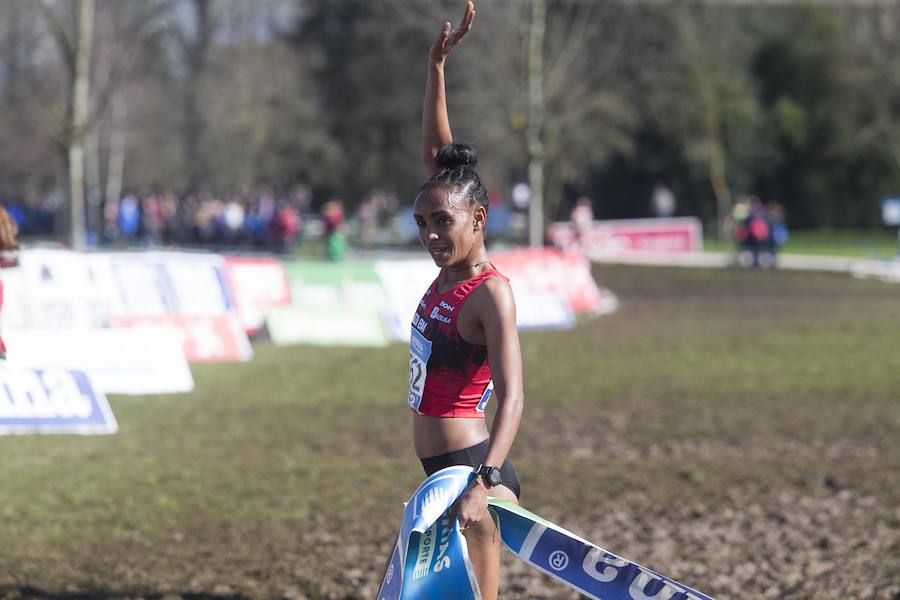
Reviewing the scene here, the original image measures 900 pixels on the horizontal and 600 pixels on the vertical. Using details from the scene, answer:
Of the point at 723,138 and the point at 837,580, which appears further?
the point at 723,138

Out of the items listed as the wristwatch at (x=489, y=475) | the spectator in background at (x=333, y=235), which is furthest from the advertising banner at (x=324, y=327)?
the wristwatch at (x=489, y=475)

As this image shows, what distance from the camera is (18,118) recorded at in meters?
60.9

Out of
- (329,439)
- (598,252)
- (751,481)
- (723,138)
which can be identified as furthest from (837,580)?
(723,138)

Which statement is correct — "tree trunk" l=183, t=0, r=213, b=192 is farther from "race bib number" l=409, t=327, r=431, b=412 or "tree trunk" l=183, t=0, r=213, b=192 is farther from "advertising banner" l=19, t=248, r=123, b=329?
"race bib number" l=409, t=327, r=431, b=412

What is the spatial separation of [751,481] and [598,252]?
36033 millimetres

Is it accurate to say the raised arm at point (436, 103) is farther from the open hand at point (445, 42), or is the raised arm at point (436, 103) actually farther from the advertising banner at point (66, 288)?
the advertising banner at point (66, 288)

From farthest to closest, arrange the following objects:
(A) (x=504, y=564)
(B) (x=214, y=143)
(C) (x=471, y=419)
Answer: (B) (x=214, y=143)
(A) (x=504, y=564)
(C) (x=471, y=419)

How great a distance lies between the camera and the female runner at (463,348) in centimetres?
445

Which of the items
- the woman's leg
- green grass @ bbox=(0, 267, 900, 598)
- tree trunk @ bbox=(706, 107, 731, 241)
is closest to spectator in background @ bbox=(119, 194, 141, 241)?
tree trunk @ bbox=(706, 107, 731, 241)

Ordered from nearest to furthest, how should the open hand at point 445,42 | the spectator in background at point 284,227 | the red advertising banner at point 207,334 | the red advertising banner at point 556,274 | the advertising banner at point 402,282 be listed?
the open hand at point 445,42 → the red advertising banner at point 207,334 → the advertising banner at point 402,282 → the red advertising banner at point 556,274 → the spectator in background at point 284,227

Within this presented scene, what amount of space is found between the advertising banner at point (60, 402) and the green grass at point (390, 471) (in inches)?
14.8

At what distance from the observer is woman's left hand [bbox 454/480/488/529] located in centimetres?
424

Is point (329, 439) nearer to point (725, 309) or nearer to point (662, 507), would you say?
point (662, 507)

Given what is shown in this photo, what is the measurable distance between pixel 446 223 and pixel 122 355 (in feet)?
31.6
